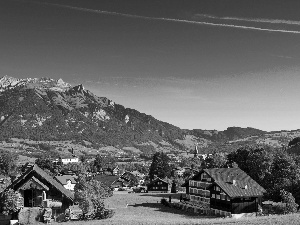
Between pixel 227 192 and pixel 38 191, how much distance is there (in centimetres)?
4009

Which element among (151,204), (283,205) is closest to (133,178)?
(151,204)

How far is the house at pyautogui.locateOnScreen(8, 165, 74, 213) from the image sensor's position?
5659 centimetres

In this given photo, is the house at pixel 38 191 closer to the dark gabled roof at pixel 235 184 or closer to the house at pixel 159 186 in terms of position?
the dark gabled roof at pixel 235 184

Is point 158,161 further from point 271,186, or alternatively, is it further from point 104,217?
point 104,217

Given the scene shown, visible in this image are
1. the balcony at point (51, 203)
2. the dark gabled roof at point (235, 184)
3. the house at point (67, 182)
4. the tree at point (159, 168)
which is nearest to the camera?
the balcony at point (51, 203)

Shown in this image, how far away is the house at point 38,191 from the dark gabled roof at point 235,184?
120 ft

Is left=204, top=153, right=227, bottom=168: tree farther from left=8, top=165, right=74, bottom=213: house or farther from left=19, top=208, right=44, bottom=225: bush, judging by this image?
left=19, top=208, right=44, bottom=225: bush

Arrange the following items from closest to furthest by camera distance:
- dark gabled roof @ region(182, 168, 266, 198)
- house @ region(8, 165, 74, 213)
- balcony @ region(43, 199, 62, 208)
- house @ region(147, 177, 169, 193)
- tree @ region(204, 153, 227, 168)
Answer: balcony @ region(43, 199, 62, 208)
house @ region(8, 165, 74, 213)
dark gabled roof @ region(182, 168, 266, 198)
tree @ region(204, 153, 227, 168)
house @ region(147, 177, 169, 193)

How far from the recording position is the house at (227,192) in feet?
253

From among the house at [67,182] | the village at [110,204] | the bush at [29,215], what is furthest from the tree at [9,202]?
the house at [67,182]

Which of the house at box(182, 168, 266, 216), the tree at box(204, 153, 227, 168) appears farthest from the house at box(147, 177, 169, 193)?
the house at box(182, 168, 266, 216)

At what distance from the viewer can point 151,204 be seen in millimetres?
92125

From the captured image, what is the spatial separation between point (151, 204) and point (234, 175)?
73.3 ft

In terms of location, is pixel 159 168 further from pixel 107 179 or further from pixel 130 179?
pixel 107 179
